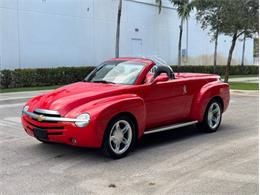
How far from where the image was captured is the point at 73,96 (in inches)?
247

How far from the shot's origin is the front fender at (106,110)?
5816mm

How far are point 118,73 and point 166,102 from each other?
3.26 ft

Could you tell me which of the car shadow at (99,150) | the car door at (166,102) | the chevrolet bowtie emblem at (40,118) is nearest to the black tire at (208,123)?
the car shadow at (99,150)

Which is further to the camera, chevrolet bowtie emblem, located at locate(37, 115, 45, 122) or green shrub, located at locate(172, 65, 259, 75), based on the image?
green shrub, located at locate(172, 65, 259, 75)

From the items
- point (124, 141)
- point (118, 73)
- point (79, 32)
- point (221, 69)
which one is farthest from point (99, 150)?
point (221, 69)

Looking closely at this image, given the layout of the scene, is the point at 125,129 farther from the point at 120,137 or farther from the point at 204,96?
the point at 204,96

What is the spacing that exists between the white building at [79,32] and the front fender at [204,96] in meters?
13.9

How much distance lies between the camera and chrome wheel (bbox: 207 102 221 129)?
27.2 ft

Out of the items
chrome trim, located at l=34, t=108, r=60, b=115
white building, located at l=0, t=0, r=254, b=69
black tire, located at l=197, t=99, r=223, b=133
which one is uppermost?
white building, located at l=0, t=0, r=254, b=69

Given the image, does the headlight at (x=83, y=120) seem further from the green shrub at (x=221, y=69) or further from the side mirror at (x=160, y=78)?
the green shrub at (x=221, y=69)

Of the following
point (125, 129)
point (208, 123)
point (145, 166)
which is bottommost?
point (145, 166)

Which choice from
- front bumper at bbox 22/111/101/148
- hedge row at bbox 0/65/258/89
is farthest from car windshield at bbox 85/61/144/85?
hedge row at bbox 0/65/258/89

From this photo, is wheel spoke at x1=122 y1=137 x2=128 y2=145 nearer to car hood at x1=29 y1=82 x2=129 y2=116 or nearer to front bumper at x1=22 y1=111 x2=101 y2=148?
front bumper at x1=22 y1=111 x2=101 y2=148

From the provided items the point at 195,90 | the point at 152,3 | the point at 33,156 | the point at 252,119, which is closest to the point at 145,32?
the point at 152,3
